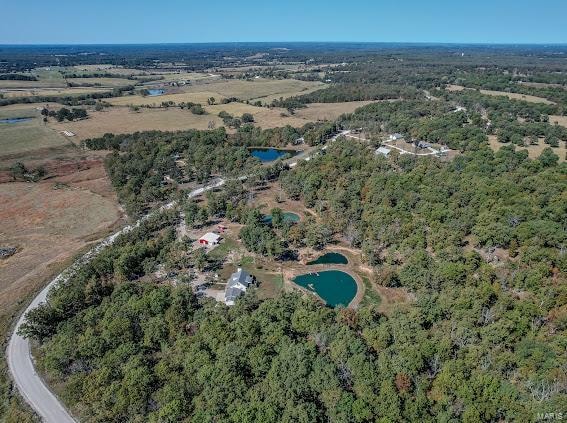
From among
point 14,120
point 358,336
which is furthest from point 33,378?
point 14,120

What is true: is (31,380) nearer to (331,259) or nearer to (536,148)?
(331,259)

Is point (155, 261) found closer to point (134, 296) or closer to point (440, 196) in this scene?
point (134, 296)

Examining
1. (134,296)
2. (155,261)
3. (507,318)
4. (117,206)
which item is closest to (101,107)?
(117,206)

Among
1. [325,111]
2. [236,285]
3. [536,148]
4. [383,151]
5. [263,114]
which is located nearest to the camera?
[236,285]

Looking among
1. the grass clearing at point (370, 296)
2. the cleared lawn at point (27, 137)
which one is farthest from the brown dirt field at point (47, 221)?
the grass clearing at point (370, 296)

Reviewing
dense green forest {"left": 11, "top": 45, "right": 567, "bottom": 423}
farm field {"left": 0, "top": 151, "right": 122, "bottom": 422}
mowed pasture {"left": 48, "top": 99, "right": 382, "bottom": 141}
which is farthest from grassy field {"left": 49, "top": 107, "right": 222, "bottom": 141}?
dense green forest {"left": 11, "top": 45, "right": 567, "bottom": 423}

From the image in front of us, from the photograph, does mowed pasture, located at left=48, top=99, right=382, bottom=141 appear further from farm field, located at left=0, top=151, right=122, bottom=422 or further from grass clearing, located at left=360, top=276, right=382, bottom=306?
grass clearing, located at left=360, top=276, right=382, bottom=306

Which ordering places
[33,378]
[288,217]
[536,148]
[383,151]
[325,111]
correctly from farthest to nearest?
[325,111], [383,151], [536,148], [288,217], [33,378]
